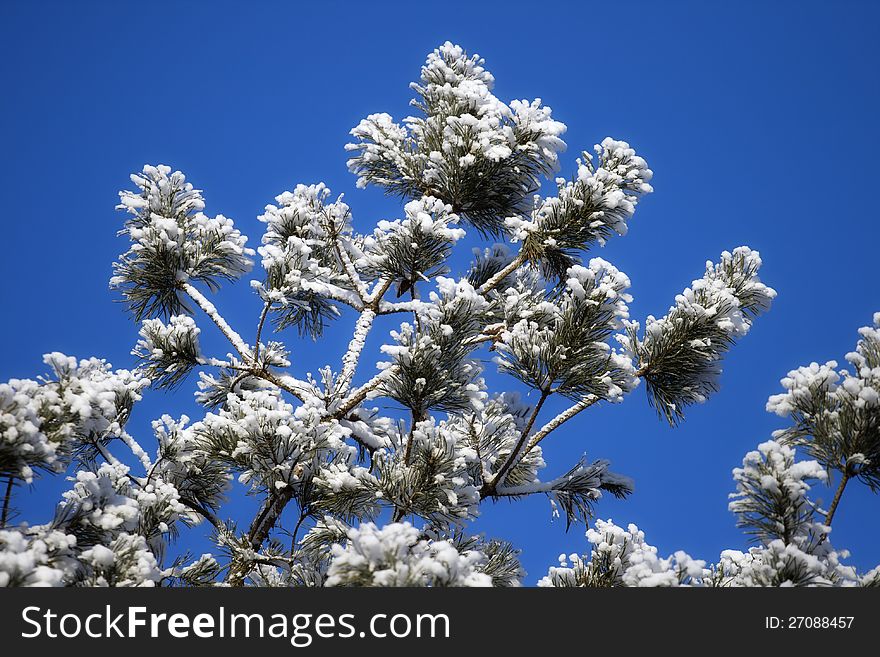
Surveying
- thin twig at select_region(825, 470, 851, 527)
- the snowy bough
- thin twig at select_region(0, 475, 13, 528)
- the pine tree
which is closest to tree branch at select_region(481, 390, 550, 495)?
the snowy bough

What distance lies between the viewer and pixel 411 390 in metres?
5.84

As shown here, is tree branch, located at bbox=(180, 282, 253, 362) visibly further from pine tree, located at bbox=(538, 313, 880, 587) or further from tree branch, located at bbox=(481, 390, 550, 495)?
pine tree, located at bbox=(538, 313, 880, 587)

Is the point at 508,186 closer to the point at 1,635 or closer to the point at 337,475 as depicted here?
the point at 337,475

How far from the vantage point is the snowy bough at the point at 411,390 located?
188 inches

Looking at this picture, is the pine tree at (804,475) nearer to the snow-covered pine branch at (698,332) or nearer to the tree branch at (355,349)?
the snow-covered pine branch at (698,332)

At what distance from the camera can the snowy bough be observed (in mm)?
4770

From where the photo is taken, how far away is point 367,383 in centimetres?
692

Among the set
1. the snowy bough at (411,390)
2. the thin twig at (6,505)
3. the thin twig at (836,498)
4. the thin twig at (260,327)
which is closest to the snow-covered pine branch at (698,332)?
the snowy bough at (411,390)

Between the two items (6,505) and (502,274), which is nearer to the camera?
(6,505)

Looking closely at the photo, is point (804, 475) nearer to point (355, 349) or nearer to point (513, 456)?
point (513, 456)

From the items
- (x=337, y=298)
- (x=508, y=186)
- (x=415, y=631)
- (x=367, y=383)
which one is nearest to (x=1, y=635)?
(x=415, y=631)

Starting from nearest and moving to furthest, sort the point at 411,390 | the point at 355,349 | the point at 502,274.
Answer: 1. the point at 411,390
2. the point at 355,349
3. the point at 502,274

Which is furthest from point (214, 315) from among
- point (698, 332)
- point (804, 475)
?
point (804, 475)

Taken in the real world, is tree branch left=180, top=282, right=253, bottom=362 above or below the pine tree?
above
